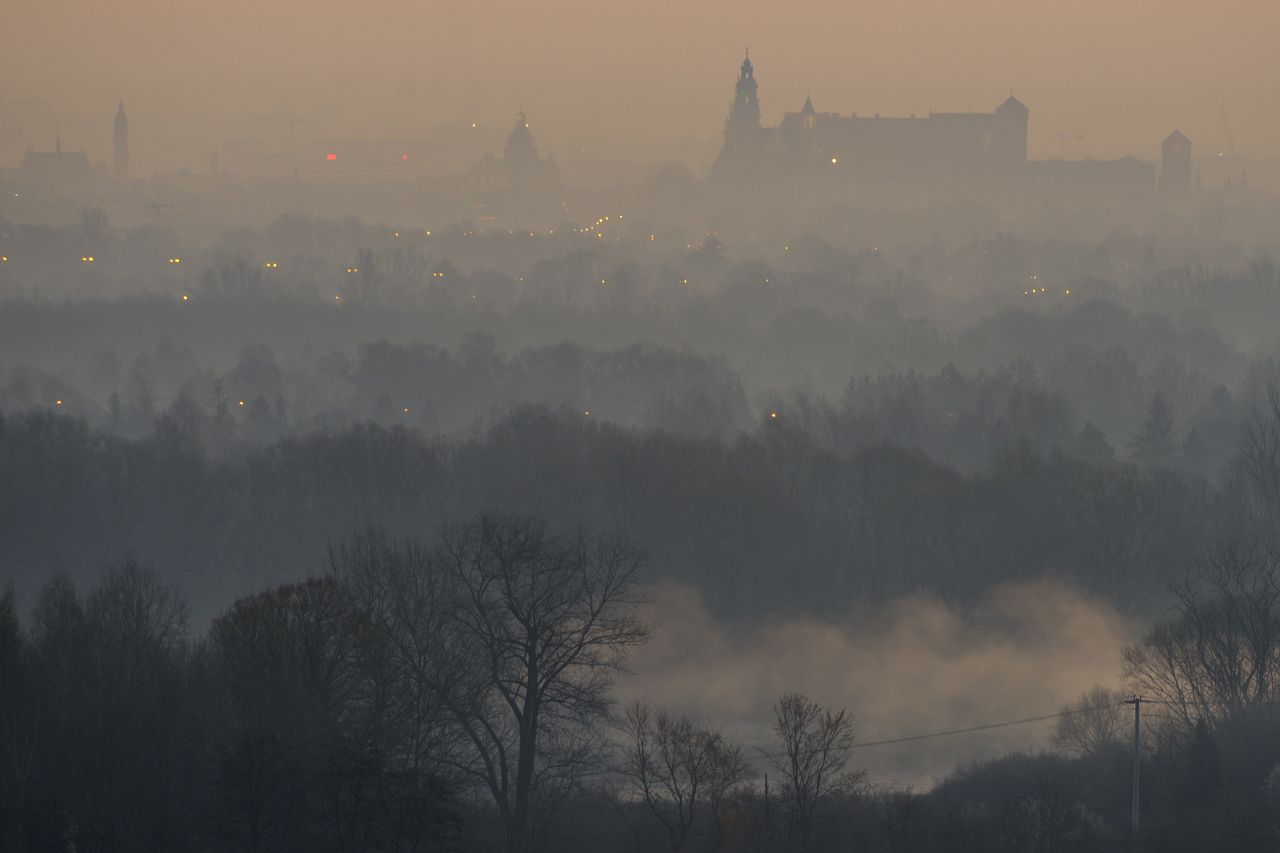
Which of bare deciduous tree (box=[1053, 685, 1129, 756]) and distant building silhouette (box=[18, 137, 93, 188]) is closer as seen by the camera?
bare deciduous tree (box=[1053, 685, 1129, 756])

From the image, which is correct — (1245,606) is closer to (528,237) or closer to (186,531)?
(186,531)

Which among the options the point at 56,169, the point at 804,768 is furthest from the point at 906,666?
the point at 56,169

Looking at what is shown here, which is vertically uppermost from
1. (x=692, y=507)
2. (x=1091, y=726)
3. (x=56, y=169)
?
(x=56, y=169)

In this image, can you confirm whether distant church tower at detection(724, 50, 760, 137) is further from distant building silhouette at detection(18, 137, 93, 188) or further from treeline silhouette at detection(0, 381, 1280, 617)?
treeline silhouette at detection(0, 381, 1280, 617)

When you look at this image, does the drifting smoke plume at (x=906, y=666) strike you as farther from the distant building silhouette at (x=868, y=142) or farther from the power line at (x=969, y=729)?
the distant building silhouette at (x=868, y=142)

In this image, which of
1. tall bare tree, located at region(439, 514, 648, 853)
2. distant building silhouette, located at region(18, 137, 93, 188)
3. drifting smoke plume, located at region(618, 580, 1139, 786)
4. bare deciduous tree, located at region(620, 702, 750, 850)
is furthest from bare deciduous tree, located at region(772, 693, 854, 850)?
distant building silhouette, located at region(18, 137, 93, 188)

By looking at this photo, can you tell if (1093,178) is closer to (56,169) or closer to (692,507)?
(56,169)

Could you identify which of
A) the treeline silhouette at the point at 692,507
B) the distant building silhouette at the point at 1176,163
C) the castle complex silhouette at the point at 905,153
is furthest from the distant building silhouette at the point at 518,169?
the treeline silhouette at the point at 692,507
